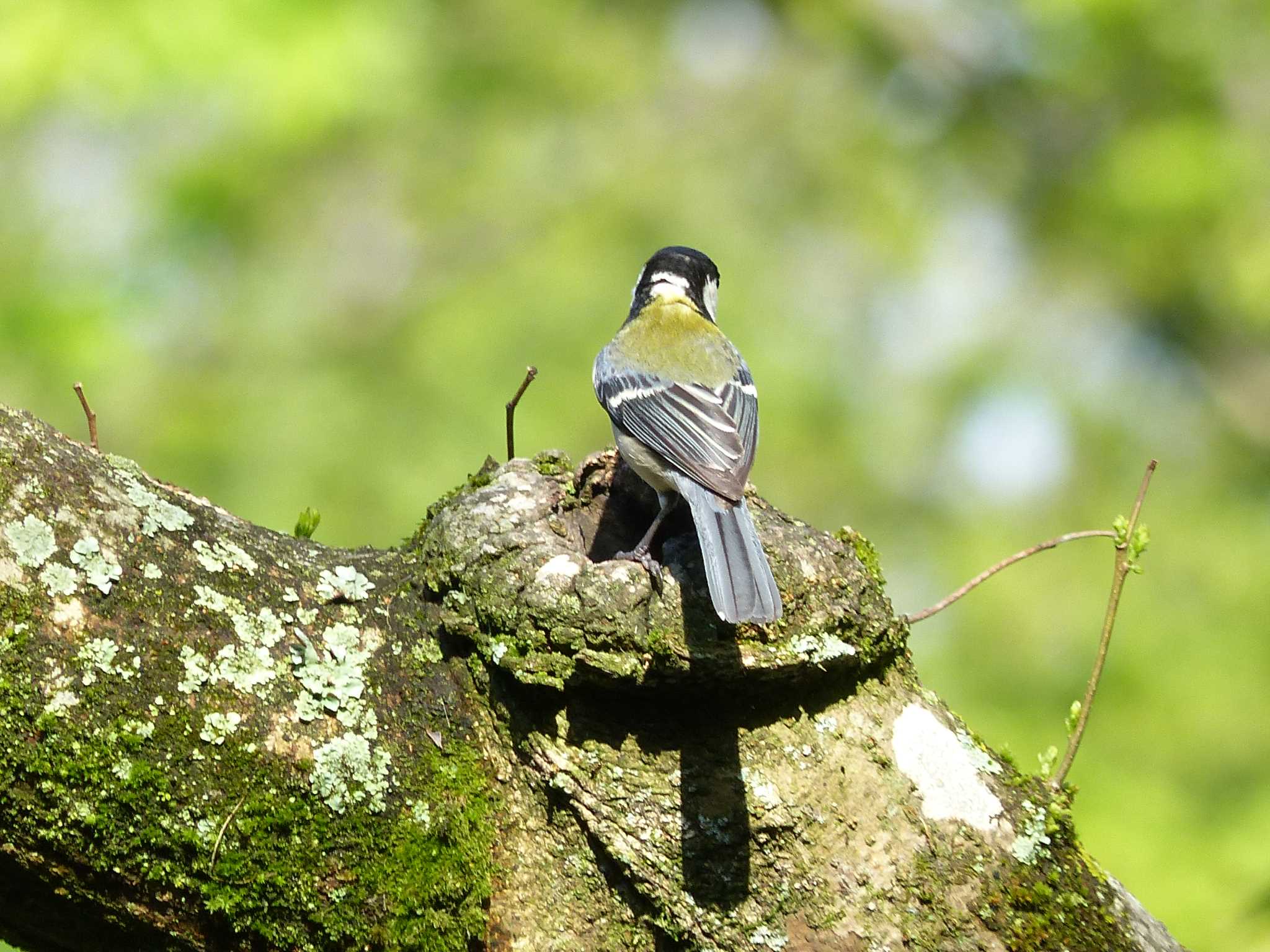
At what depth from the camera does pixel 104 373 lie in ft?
17.3

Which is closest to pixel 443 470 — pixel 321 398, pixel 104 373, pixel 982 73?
pixel 321 398

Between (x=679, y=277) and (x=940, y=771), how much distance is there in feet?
7.64

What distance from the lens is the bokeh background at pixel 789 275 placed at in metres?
5.20

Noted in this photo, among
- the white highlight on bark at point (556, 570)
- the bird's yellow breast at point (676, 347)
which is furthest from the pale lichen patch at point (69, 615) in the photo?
the bird's yellow breast at point (676, 347)

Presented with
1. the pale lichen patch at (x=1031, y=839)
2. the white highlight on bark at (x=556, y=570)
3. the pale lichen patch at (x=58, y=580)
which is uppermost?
the white highlight on bark at (x=556, y=570)

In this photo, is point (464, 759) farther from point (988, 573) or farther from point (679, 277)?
point (679, 277)

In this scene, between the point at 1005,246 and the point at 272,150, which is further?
the point at 1005,246

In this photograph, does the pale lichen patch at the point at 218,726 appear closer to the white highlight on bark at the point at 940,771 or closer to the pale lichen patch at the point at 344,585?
the pale lichen patch at the point at 344,585

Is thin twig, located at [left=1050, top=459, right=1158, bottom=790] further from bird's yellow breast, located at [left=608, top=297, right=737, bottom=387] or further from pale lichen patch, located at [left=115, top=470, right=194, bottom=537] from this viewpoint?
pale lichen patch, located at [left=115, top=470, right=194, bottom=537]

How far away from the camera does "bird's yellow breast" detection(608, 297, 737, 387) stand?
3273mm

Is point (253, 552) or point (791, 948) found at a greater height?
point (253, 552)

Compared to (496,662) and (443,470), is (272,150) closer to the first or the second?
(443,470)

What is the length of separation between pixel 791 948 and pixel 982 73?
24.9 feet

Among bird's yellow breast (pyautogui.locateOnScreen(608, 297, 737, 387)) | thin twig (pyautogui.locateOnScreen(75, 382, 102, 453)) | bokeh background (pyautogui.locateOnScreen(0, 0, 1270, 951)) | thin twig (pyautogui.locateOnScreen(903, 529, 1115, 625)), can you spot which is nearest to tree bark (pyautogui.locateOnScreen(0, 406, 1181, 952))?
thin twig (pyautogui.locateOnScreen(75, 382, 102, 453))
